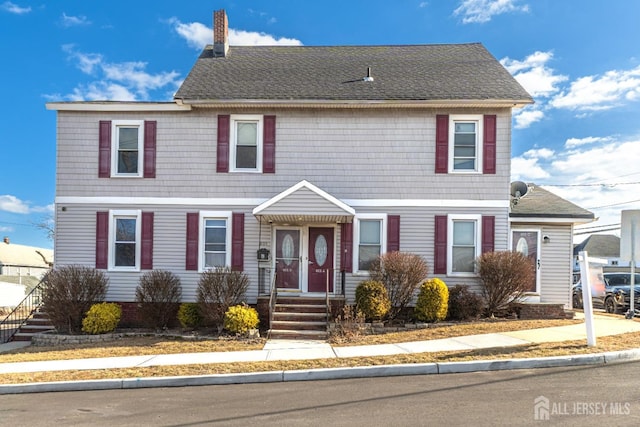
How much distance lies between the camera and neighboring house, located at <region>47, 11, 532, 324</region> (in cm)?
1322

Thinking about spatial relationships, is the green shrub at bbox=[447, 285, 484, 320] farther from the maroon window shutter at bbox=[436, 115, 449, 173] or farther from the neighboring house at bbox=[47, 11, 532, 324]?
the maroon window shutter at bbox=[436, 115, 449, 173]

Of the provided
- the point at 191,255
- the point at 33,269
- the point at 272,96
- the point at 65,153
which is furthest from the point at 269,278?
the point at 33,269

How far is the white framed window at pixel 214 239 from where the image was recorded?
13.4m

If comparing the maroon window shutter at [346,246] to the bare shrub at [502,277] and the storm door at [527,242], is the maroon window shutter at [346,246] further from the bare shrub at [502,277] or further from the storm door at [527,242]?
the storm door at [527,242]

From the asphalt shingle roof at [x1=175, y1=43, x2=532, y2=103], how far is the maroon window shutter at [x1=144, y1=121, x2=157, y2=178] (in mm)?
1347

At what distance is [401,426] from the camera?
5.29m

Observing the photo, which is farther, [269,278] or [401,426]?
[269,278]

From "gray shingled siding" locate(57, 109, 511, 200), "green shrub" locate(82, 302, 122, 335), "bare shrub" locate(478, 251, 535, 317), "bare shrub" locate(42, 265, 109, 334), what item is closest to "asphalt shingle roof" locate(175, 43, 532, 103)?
"gray shingled siding" locate(57, 109, 511, 200)

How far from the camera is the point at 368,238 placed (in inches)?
530

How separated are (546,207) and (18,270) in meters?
37.4

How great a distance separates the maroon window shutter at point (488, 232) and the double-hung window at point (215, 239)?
24.1ft

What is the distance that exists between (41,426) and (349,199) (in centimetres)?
931

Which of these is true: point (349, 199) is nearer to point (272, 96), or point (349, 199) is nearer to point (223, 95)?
point (272, 96)

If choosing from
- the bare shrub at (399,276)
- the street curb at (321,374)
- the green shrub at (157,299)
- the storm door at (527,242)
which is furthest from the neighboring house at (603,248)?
the green shrub at (157,299)
